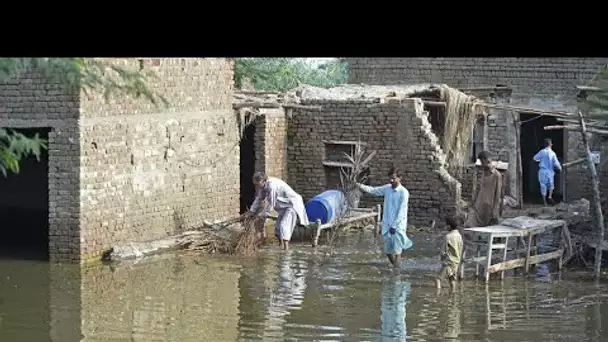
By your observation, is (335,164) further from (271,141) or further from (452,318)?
(452,318)

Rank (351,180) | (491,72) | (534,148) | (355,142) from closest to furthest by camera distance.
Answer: (351,180), (355,142), (491,72), (534,148)

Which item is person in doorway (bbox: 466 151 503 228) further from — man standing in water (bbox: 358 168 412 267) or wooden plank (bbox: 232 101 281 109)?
wooden plank (bbox: 232 101 281 109)

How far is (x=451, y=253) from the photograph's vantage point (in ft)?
42.5

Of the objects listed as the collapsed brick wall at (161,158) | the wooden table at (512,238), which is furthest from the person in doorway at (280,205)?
the wooden table at (512,238)

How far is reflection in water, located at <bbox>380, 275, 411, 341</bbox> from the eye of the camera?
10.9 metres

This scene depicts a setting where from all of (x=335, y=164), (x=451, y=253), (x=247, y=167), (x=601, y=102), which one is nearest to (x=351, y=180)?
(x=335, y=164)

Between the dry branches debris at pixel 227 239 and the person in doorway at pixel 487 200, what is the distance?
3222 mm

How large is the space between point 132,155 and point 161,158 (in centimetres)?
89

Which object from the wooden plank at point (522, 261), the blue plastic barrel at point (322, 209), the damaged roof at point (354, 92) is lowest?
the wooden plank at point (522, 261)

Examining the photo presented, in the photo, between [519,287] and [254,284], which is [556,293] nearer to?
[519,287]

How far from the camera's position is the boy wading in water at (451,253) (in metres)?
12.9

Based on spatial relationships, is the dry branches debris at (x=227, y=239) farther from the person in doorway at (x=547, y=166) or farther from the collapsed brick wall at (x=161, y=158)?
the person in doorway at (x=547, y=166)
